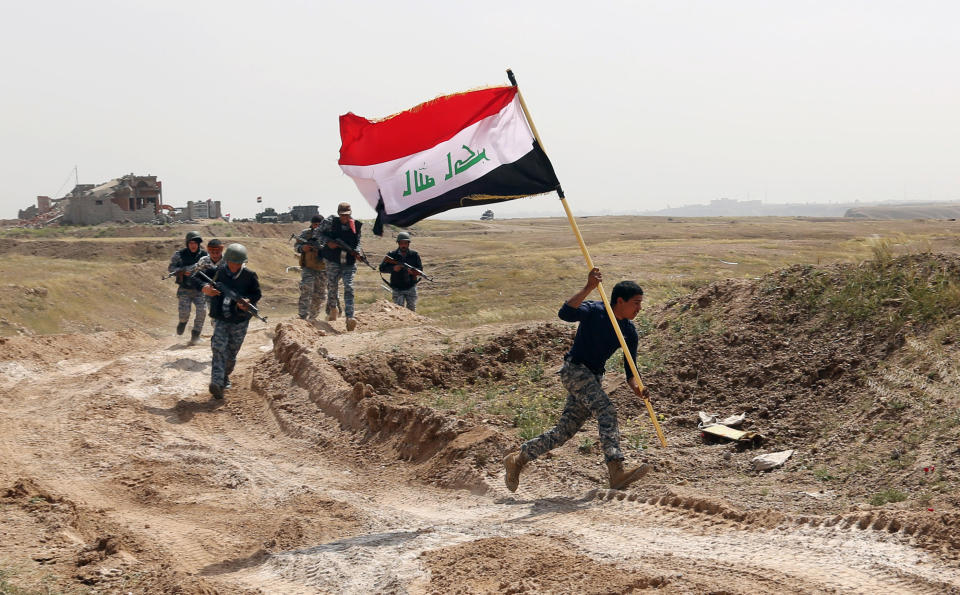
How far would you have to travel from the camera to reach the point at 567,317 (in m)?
7.10

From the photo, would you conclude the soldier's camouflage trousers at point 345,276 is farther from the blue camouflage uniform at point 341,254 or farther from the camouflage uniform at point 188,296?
the camouflage uniform at point 188,296

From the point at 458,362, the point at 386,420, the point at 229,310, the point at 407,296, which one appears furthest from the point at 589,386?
the point at 407,296

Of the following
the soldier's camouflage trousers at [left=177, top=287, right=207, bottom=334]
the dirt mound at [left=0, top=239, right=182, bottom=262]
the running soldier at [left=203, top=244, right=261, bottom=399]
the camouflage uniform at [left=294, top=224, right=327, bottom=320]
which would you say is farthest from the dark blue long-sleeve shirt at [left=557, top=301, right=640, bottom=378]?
the dirt mound at [left=0, top=239, right=182, bottom=262]

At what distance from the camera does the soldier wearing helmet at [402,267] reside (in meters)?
16.2

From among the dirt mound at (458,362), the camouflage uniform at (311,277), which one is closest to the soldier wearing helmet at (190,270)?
the camouflage uniform at (311,277)

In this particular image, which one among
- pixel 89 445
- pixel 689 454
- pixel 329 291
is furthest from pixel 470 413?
pixel 329 291

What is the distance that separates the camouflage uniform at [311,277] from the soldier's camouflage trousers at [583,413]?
30.9ft

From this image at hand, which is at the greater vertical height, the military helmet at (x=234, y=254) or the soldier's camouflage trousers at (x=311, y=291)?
the military helmet at (x=234, y=254)

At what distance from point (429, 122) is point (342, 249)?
7.30 m

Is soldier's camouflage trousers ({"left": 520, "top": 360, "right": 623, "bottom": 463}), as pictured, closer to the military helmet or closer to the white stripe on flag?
the white stripe on flag

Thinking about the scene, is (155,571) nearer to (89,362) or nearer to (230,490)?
(230,490)

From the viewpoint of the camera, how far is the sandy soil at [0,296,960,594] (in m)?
5.41

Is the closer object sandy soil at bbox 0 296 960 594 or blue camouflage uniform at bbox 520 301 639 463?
sandy soil at bbox 0 296 960 594

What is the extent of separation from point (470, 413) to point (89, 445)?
426 cm
